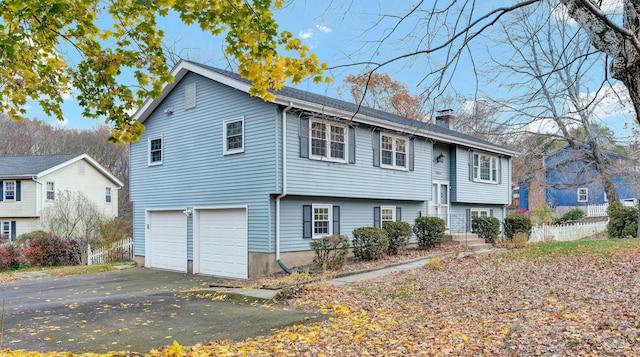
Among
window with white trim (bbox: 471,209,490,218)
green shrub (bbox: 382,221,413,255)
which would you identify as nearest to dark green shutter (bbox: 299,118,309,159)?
green shrub (bbox: 382,221,413,255)

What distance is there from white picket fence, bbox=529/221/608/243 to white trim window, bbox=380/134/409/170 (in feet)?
27.2

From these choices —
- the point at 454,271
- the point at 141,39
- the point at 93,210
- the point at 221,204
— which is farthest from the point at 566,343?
the point at 93,210

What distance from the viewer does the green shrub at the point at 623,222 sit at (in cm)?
1989

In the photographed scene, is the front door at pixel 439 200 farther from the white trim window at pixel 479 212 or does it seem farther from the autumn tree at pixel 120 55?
the autumn tree at pixel 120 55

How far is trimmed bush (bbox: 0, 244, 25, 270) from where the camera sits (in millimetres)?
18906

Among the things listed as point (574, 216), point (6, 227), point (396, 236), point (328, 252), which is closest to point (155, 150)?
point (328, 252)

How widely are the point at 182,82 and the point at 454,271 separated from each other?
35.1 ft

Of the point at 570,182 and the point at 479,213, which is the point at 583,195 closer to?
the point at 570,182

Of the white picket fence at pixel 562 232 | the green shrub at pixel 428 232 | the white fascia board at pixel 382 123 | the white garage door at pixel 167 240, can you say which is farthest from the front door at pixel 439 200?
the white garage door at pixel 167 240

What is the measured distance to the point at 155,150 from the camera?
55.1 ft

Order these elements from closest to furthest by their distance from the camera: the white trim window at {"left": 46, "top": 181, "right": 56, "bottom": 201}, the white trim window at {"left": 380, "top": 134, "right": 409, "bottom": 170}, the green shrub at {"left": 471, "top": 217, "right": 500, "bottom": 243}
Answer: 1. the white trim window at {"left": 380, "top": 134, "right": 409, "bottom": 170}
2. the green shrub at {"left": 471, "top": 217, "right": 500, "bottom": 243}
3. the white trim window at {"left": 46, "top": 181, "right": 56, "bottom": 201}

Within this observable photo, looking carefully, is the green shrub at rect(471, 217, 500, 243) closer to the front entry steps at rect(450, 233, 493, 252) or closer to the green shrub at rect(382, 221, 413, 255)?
the front entry steps at rect(450, 233, 493, 252)

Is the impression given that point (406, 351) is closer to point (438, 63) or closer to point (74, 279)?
point (438, 63)

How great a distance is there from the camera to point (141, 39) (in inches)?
297
